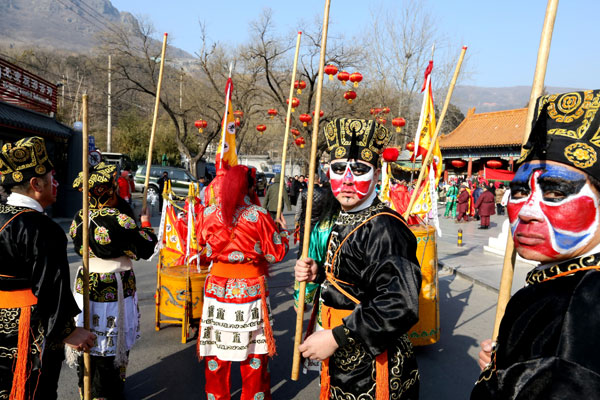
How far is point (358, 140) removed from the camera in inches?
83.4

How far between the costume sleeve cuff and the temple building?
21.6m

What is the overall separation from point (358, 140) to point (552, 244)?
1.16 m

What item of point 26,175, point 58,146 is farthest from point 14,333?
point 58,146

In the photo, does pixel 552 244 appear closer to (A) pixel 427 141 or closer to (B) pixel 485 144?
(A) pixel 427 141

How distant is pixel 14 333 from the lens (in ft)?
6.84

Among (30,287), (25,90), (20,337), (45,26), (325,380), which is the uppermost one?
(45,26)

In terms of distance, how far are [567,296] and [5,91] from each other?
12866 millimetres

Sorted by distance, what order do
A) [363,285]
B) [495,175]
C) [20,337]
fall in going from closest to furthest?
[363,285] → [20,337] → [495,175]

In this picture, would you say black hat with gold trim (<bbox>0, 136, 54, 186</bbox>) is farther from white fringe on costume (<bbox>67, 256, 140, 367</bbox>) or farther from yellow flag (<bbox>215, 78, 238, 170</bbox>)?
yellow flag (<bbox>215, 78, 238, 170</bbox>)

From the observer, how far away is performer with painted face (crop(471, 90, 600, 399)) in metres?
0.97

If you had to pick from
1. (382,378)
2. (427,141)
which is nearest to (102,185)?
(382,378)

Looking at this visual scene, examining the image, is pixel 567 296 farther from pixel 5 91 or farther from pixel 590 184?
pixel 5 91

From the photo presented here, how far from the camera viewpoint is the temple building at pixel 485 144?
23.1 meters

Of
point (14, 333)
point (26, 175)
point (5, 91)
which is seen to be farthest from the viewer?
point (5, 91)
